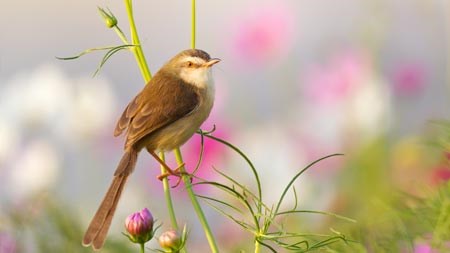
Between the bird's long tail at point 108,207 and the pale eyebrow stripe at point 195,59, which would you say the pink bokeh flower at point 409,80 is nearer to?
the pale eyebrow stripe at point 195,59

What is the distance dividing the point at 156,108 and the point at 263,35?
2024 millimetres

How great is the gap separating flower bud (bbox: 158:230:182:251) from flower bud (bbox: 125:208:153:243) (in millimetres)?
67

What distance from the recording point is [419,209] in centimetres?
223

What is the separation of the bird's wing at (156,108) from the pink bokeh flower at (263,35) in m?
1.90

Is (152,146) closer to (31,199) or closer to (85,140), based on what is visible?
(31,199)

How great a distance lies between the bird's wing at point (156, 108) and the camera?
2.04m

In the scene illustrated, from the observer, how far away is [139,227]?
1832 mm

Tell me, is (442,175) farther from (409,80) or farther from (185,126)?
(409,80)

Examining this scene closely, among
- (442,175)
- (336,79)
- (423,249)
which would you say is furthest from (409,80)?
(423,249)

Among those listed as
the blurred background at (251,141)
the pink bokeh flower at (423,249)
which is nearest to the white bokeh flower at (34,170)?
the blurred background at (251,141)

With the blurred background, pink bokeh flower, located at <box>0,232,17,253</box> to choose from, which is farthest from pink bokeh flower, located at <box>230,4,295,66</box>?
pink bokeh flower, located at <box>0,232,17,253</box>

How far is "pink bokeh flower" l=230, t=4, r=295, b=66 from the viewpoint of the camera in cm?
403

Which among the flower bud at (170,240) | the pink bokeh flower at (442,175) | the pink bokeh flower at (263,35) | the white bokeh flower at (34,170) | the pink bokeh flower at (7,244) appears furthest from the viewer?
the pink bokeh flower at (263,35)

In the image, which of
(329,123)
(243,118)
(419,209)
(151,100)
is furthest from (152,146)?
(243,118)
